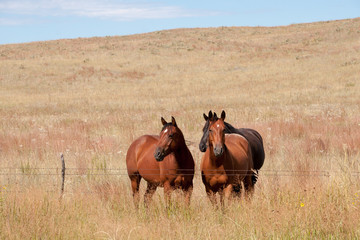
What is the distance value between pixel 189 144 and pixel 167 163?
1.62 m

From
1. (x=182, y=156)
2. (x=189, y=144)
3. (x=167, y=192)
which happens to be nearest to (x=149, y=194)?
(x=167, y=192)

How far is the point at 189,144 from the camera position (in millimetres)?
9016

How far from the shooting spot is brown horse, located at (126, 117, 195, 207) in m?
7.19

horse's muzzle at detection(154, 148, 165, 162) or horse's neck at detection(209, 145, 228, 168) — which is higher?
horse's muzzle at detection(154, 148, 165, 162)

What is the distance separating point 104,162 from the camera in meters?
11.0

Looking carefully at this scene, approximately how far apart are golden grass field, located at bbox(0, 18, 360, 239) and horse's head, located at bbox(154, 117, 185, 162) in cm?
73

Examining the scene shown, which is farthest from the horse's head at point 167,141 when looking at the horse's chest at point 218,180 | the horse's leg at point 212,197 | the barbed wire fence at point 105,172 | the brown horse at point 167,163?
the horse's leg at point 212,197

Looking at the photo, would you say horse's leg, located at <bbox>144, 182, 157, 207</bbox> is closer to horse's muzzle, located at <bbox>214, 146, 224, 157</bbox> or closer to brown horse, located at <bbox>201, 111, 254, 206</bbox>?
brown horse, located at <bbox>201, 111, 254, 206</bbox>

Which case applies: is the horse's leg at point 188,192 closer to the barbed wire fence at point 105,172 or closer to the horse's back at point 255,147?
the barbed wire fence at point 105,172

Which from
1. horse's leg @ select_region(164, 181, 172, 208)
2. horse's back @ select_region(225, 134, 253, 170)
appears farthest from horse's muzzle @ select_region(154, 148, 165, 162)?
horse's back @ select_region(225, 134, 253, 170)

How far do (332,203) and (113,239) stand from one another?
3136mm

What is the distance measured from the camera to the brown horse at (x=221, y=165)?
23.1 ft

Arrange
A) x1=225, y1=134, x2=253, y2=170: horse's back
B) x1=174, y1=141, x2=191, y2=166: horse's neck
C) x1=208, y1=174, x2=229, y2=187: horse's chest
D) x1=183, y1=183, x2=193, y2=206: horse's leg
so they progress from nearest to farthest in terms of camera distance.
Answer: x1=183, y1=183, x2=193, y2=206: horse's leg
x1=208, y1=174, x2=229, y2=187: horse's chest
x1=174, y1=141, x2=191, y2=166: horse's neck
x1=225, y1=134, x2=253, y2=170: horse's back

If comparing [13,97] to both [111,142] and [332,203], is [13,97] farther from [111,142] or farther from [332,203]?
[332,203]
